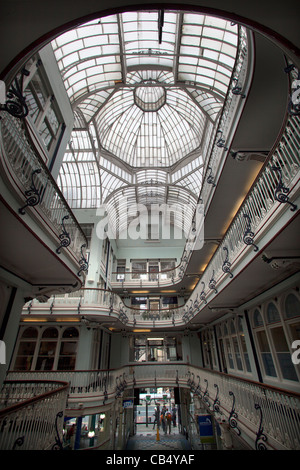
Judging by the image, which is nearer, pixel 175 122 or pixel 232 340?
pixel 232 340

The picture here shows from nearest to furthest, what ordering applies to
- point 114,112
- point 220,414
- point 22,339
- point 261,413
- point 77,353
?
1. point 261,413
2. point 220,414
3. point 77,353
4. point 22,339
5. point 114,112

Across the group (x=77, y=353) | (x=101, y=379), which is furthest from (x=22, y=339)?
(x=101, y=379)

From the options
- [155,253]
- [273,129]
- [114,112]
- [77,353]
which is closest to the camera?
[273,129]

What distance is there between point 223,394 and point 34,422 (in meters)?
8.29

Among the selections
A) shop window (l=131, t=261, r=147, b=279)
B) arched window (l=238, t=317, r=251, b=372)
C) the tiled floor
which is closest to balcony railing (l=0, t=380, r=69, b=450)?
arched window (l=238, t=317, r=251, b=372)

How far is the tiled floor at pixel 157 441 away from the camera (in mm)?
20625

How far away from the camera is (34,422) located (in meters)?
5.21

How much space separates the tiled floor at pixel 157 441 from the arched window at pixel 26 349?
13269mm

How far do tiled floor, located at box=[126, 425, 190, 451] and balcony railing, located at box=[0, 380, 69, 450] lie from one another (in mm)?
19703

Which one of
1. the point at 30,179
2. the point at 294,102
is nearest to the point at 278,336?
the point at 294,102

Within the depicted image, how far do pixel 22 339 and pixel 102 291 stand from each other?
22.8ft

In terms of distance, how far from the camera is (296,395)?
199 inches

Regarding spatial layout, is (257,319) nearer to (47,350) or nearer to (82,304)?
(82,304)

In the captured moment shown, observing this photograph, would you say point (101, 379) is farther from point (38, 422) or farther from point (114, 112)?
point (114, 112)
